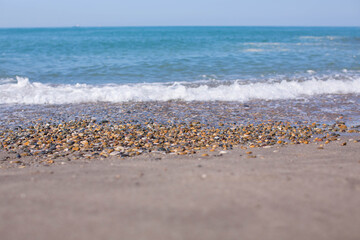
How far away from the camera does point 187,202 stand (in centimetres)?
265

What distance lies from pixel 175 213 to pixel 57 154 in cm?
329

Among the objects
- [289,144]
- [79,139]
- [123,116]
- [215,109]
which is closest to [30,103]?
[123,116]

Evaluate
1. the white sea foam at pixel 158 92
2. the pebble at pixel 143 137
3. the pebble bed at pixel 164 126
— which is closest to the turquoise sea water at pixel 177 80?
the white sea foam at pixel 158 92

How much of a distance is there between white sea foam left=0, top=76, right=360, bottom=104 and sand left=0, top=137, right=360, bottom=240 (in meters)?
5.69

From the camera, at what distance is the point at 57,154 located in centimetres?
511

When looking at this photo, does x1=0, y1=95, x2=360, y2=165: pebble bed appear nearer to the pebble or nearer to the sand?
the pebble

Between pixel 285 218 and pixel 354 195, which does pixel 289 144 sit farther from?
pixel 285 218

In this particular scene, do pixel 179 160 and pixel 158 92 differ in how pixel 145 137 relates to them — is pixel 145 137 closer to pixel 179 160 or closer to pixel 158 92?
pixel 179 160

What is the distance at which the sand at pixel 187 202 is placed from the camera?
2271mm

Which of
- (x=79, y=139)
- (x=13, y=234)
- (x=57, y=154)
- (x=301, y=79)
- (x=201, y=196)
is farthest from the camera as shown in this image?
(x=301, y=79)

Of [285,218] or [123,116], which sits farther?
[123,116]

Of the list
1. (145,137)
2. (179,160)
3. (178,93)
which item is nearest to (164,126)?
(145,137)

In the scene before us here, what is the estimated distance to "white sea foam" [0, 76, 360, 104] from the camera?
9250 mm

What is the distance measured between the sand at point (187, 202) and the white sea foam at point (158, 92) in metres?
5.69
